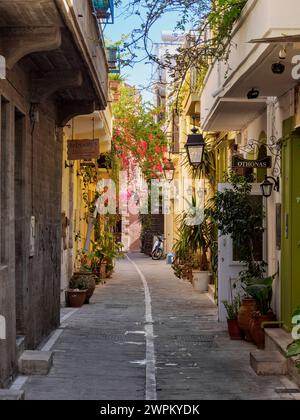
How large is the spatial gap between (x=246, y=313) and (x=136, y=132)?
17671 millimetres

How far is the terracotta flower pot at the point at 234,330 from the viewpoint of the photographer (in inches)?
478

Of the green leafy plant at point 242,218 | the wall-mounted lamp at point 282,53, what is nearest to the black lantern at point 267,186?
the green leafy plant at point 242,218

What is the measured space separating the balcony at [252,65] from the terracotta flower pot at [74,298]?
4.84 metres

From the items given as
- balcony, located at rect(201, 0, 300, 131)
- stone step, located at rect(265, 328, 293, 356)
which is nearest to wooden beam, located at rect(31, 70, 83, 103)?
balcony, located at rect(201, 0, 300, 131)

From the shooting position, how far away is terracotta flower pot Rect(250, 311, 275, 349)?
36.6 feet

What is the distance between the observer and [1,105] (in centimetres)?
836

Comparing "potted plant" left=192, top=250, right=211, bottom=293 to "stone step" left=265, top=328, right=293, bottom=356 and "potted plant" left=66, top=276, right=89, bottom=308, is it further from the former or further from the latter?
"stone step" left=265, top=328, right=293, bottom=356

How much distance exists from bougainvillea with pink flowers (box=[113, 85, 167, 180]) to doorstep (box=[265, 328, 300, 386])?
17.0 m

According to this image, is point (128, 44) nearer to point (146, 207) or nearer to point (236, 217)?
point (236, 217)

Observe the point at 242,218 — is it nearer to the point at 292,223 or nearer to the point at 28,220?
the point at 292,223

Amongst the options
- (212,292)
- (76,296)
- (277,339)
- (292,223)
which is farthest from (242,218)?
(212,292)

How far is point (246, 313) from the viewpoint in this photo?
11.6 m
